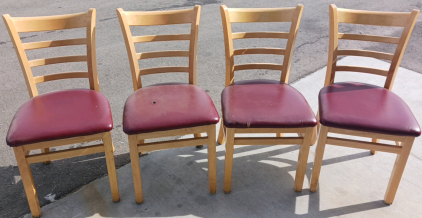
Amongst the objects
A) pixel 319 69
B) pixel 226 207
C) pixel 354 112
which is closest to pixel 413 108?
pixel 319 69

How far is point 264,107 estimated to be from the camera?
2002 millimetres

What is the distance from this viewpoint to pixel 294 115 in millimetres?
1941

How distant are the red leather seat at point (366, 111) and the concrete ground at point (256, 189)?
1.67ft

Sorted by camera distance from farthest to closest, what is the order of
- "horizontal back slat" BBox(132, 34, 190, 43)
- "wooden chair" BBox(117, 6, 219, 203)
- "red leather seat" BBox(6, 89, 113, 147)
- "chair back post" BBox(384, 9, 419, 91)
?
"horizontal back slat" BBox(132, 34, 190, 43)
"chair back post" BBox(384, 9, 419, 91)
"wooden chair" BBox(117, 6, 219, 203)
"red leather seat" BBox(6, 89, 113, 147)

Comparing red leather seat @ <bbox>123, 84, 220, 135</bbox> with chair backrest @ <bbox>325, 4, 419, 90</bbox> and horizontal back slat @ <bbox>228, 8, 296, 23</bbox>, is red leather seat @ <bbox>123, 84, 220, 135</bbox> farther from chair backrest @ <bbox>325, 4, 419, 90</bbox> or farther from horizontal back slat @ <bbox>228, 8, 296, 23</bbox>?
chair backrest @ <bbox>325, 4, 419, 90</bbox>

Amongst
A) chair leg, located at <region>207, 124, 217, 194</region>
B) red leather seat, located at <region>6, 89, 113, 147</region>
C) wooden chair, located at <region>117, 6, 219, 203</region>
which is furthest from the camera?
chair leg, located at <region>207, 124, 217, 194</region>

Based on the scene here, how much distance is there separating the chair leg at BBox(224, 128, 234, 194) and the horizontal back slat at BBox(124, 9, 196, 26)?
78 cm

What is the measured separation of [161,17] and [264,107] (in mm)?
862

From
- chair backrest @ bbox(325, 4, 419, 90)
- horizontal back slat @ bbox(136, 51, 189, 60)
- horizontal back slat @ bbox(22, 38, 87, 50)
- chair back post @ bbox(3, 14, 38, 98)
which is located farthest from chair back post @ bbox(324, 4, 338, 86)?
chair back post @ bbox(3, 14, 38, 98)

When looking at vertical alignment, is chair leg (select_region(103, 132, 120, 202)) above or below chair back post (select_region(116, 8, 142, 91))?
below

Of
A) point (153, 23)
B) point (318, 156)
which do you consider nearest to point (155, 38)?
point (153, 23)

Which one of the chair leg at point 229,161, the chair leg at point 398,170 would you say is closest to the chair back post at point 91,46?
the chair leg at point 229,161

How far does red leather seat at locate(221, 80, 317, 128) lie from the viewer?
6.25 feet

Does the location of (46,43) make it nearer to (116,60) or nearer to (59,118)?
(59,118)
